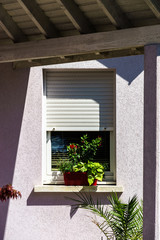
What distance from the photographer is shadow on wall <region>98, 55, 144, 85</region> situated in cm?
652

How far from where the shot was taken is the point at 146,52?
4.25 meters

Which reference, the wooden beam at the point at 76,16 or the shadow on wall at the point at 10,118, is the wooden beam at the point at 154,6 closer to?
the wooden beam at the point at 76,16

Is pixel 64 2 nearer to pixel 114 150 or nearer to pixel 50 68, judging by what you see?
pixel 50 68

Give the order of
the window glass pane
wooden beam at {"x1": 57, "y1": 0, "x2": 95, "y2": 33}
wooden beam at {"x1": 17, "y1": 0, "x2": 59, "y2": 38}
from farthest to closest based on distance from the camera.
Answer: the window glass pane
wooden beam at {"x1": 17, "y1": 0, "x2": 59, "y2": 38}
wooden beam at {"x1": 57, "y1": 0, "x2": 95, "y2": 33}

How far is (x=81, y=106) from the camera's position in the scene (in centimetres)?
669

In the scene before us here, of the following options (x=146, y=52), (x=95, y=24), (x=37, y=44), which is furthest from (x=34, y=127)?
A: (x=146, y=52)

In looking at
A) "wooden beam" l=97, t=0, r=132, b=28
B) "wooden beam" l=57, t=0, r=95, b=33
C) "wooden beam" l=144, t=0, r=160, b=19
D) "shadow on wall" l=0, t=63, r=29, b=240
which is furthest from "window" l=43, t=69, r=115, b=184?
"wooden beam" l=144, t=0, r=160, b=19

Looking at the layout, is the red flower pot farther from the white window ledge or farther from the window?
the window

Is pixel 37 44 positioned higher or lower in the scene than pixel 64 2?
lower

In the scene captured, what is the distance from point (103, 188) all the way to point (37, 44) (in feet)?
8.53

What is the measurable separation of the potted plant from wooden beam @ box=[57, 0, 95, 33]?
2274mm

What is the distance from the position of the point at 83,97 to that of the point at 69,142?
2.53 feet

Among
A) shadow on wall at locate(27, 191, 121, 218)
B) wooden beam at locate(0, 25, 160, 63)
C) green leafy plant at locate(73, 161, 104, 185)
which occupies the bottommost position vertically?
shadow on wall at locate(27, 191, 121, 218)

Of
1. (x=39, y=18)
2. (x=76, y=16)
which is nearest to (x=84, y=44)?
(x=76, y=16)
